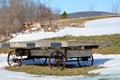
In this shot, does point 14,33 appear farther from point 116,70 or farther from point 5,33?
point 116,70

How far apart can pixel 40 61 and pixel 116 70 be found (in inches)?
244

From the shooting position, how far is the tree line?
4241 cm

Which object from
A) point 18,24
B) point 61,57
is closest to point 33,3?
point 18,24

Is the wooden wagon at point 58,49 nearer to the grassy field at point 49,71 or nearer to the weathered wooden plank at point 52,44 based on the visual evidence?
the weathered wooden plank at point 52,44

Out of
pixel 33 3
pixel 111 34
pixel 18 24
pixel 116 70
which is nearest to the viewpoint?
pixel 116 70

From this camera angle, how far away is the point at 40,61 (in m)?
20.0

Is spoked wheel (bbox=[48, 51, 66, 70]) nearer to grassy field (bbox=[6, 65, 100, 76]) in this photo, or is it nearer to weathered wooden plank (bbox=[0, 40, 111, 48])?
grassy field (bbox=[6, 65, 100, 76])

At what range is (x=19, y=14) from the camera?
47969mm

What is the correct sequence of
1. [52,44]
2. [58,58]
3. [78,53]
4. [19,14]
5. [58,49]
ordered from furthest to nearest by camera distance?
[19,14] → [78,53] → [58,58] → [58,49] → [52,44]

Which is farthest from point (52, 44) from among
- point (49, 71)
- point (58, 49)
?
point (49, 71)

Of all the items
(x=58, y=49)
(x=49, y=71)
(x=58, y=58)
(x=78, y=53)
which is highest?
(x=58, y=49)

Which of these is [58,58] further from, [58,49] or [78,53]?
[78,53]

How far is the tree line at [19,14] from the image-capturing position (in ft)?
139

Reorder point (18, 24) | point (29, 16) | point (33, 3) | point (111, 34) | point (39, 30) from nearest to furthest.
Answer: point (111, 34), point (39, 30), point (18, 24), point (29, 16), point (33, 3)
